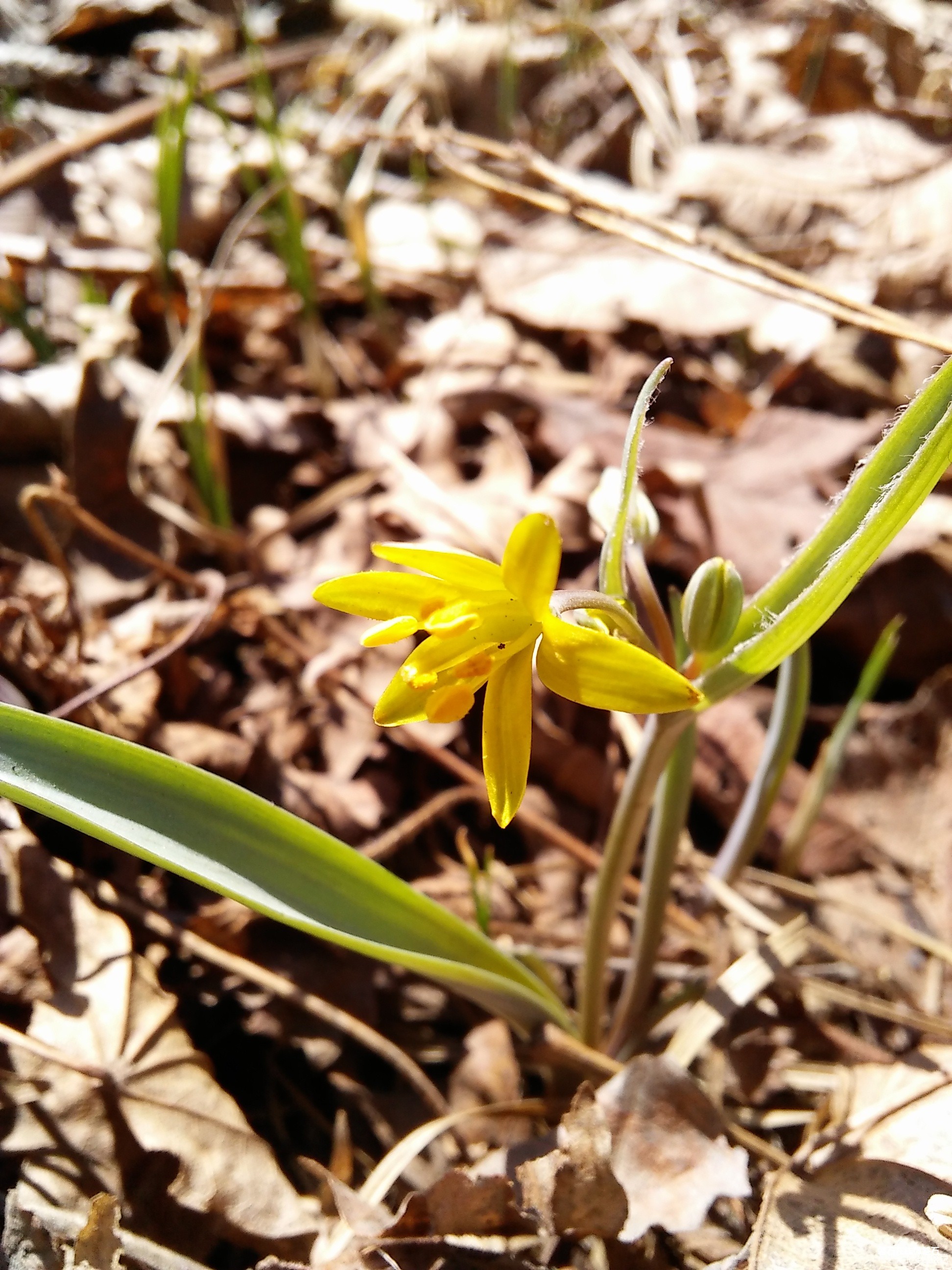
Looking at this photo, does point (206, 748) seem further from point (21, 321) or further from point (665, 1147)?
point (21, 321)

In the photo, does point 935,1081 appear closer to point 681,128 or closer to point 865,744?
point 865,744

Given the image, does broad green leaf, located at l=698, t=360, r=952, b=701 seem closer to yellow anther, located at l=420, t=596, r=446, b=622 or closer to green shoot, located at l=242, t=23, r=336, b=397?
yellow anther, located at l=420, t=596, r=446, b=622

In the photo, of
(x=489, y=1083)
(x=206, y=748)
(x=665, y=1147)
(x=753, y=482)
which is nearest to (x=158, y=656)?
(x=206, y=748)

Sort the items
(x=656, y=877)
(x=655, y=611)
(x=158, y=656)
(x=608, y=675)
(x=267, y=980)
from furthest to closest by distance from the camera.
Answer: (x=158, y=656) → (x=267, y=980) → (x=656, y=877) → (x=655, y=611) → (x=608, y=675)

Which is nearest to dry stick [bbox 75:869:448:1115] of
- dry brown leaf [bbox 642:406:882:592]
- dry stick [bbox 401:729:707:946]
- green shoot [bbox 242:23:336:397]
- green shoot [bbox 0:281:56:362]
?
dry stick [bbox 401:729:707:946]

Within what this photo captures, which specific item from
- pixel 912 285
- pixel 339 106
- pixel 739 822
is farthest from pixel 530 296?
pixel 739 822
